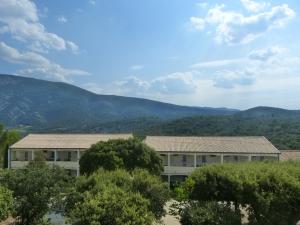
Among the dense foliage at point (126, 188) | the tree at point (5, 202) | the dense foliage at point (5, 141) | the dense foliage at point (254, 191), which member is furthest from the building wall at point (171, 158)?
the dense foliage at point (126, 188)

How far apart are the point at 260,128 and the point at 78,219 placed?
90.1 meters

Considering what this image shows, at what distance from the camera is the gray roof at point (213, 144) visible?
50.1m

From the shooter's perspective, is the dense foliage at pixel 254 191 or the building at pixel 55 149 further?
the building at pixel 55 149

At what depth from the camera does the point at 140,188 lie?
792 inches

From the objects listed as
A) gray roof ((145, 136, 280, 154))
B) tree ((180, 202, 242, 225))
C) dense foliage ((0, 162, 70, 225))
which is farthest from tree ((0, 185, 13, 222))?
gray roof ((145, 136, 280, 154))

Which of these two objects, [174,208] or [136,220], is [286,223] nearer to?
[174,208]

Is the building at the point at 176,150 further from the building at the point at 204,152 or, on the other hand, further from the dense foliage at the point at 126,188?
the dense foliage at the point at 126,188

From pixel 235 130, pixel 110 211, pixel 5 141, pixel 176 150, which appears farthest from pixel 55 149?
pixel 235 130

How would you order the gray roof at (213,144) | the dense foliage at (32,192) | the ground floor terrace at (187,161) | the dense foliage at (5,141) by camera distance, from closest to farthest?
the dense foliage at (32,192) < the gray roof at (213,144) < the ground floor terrace at (187,161) < the dense foliage at (5,141)

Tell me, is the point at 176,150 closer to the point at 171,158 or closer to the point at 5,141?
the point at 171,158

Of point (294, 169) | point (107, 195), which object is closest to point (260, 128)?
point (294, 169)

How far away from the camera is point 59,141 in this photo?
54656 mm

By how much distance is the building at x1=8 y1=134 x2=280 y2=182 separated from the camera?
50.1m

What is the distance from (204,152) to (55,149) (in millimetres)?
16763
